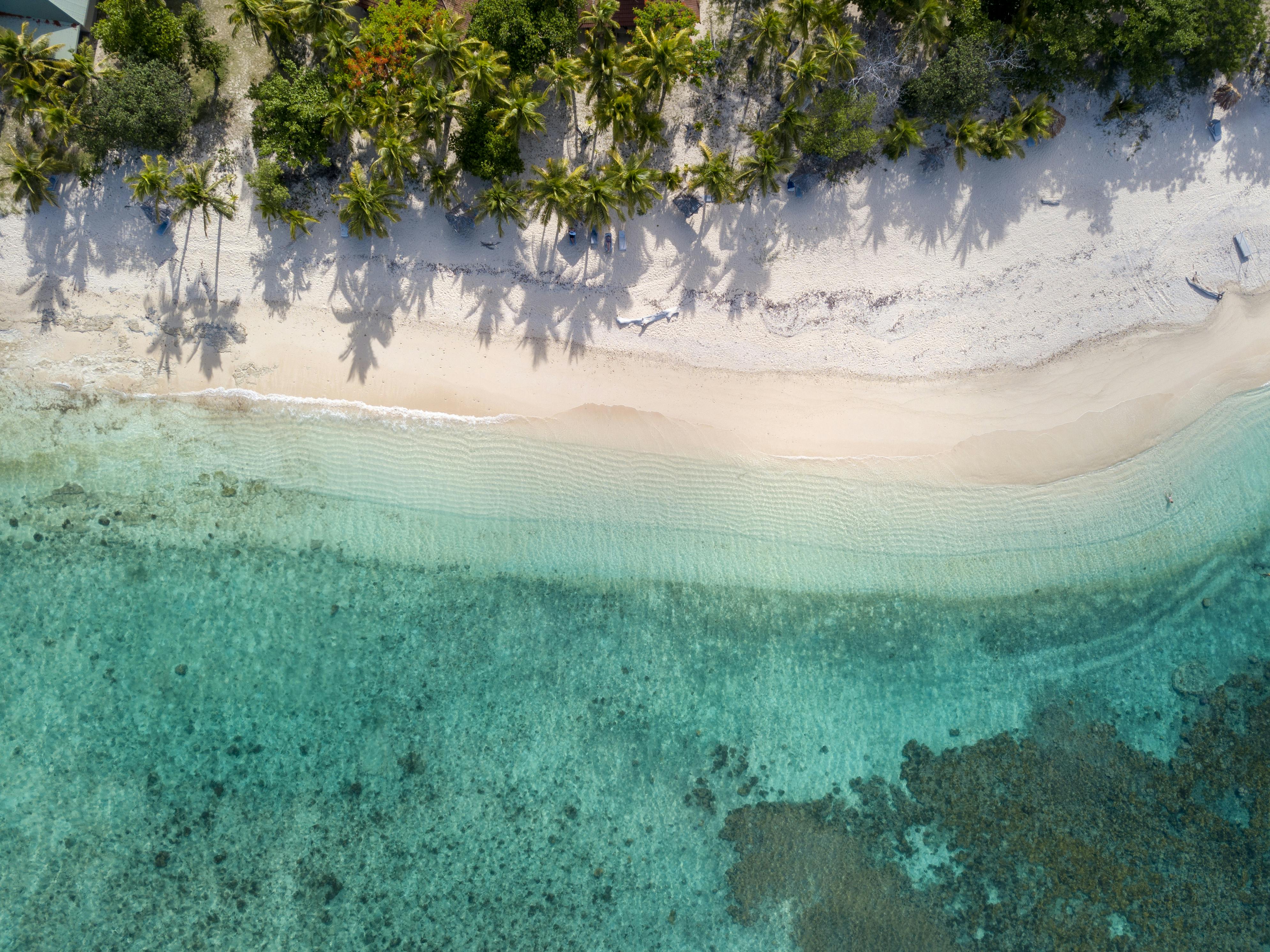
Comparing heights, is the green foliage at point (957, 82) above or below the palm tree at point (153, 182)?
above

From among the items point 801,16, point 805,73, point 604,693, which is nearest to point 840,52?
point 805,73

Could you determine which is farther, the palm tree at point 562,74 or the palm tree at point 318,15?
the palm tree at point 318,15

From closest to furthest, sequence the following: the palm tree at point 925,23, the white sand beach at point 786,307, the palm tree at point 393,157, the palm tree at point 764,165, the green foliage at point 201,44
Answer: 1. the palm tree at point 393,157
2. the palm tree at point 925,23
3. the palm tree at point 764,165
4. the green foliage at point 201,44
5. the white sand beach at point 786,307

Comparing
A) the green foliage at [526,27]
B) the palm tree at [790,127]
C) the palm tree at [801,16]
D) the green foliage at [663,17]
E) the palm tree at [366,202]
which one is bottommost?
the palm tree at [366,202]

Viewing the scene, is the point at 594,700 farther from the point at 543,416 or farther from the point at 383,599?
the point at 543,416

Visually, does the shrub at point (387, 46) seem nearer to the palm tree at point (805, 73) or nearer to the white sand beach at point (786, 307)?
the white sand beach at point (786, 307)

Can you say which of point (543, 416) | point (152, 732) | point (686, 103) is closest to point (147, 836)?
point (152, 732)

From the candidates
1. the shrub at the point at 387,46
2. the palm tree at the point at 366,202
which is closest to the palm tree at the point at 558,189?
the palm tree at the point at 366,202
